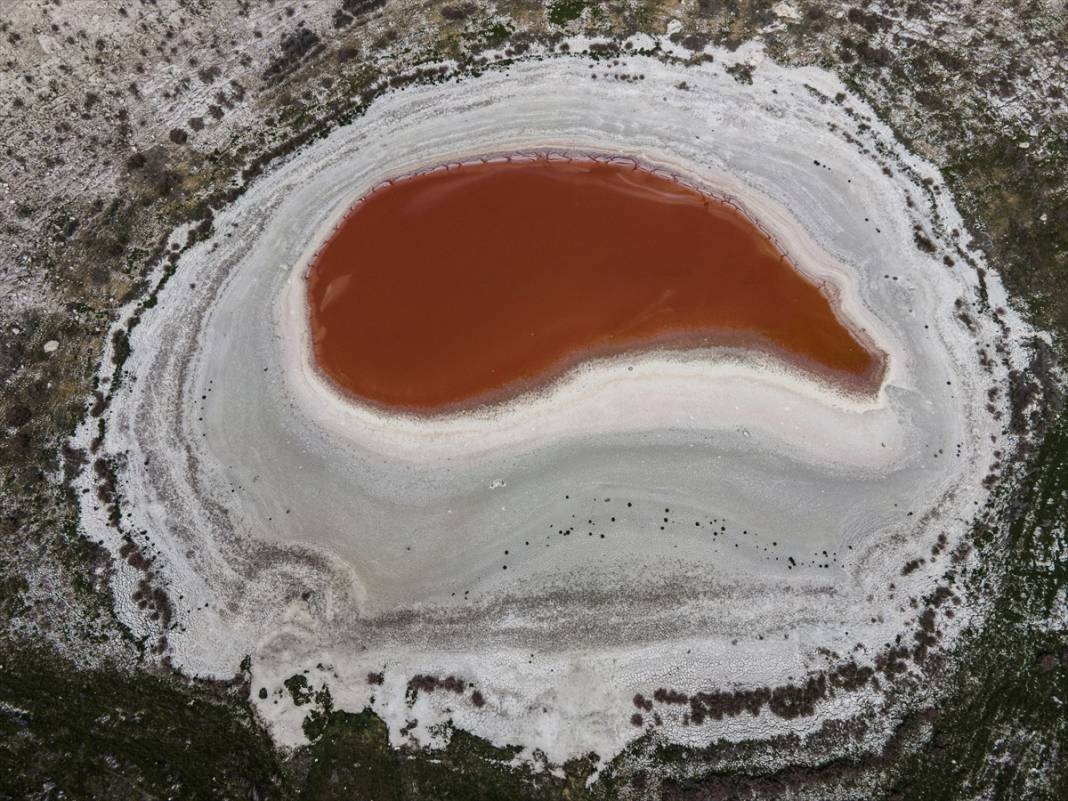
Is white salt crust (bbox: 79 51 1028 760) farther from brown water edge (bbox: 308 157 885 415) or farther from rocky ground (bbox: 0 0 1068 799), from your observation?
rocky ground (bbox: 0 0 1068 799)

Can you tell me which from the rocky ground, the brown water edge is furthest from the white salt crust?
the rocky ground

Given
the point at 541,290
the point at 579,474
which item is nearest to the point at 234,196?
the point at 541,290

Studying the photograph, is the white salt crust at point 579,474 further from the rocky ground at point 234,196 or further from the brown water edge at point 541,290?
the rocky ground at point 234,196

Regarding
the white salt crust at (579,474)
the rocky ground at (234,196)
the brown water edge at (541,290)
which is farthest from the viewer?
the brown water edge at (541,290)

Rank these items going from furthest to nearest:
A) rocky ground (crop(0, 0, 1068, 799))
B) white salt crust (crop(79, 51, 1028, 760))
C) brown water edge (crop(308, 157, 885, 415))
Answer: brown water edge (crop(308, 157, 885, 415)) < white salt crust (crop(79, 51, 1028, 760)) < rocky ground (crop(0, 0, 1068, 799))

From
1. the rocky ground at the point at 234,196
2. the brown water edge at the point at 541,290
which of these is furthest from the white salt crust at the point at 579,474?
the rocky ground at the point at 234,196

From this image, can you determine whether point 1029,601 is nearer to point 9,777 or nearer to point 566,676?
point 566,676
